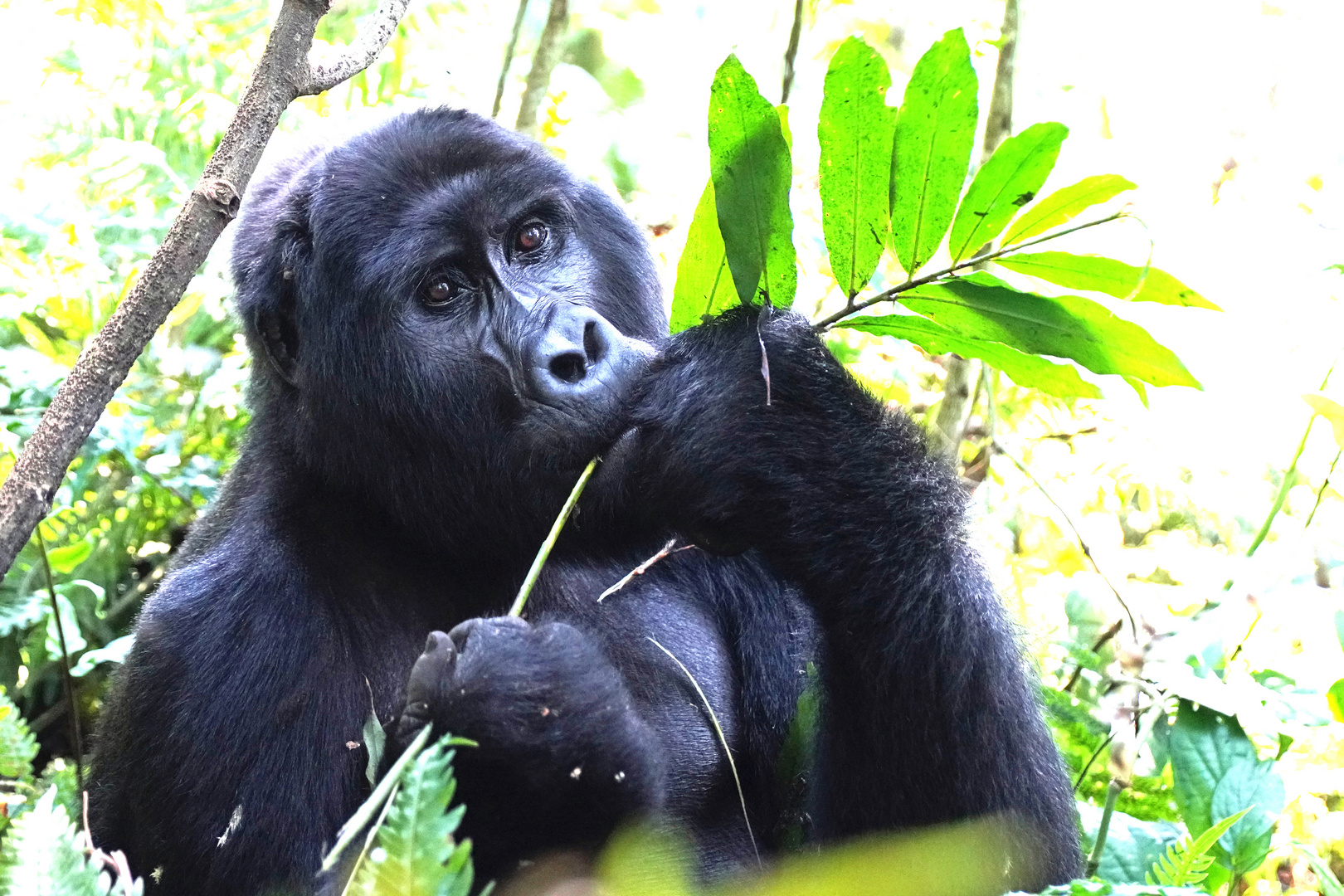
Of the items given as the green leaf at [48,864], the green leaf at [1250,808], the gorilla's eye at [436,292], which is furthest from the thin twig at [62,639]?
the green leaf at [1250,808]

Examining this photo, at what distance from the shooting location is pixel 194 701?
212 centimetres

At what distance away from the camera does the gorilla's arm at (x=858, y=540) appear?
78.8 inches

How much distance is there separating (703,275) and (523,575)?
691 mm

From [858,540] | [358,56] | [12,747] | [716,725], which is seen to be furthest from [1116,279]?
[12,747]

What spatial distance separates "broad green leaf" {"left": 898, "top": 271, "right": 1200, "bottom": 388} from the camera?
1871 mm

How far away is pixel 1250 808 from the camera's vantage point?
237cm

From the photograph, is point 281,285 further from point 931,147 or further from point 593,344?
point 931,147

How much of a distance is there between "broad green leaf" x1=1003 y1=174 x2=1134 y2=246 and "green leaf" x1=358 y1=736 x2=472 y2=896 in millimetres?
1239

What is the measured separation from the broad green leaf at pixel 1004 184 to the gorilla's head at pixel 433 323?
62cm

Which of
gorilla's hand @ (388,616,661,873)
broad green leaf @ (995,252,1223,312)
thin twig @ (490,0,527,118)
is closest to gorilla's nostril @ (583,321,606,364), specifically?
gorilla's hand @ (388,616,661,873)

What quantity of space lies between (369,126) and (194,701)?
127 centimetres

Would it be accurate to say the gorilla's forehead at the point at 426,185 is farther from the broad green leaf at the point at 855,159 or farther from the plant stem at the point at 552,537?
the broad green leaf at the point at 855,159

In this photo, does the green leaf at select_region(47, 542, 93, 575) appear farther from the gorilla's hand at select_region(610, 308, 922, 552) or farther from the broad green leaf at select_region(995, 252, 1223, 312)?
the broad green leaf at select_region(995, 252, 1223, 312)

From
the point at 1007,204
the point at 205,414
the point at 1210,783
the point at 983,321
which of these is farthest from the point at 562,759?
the point at 205,414
